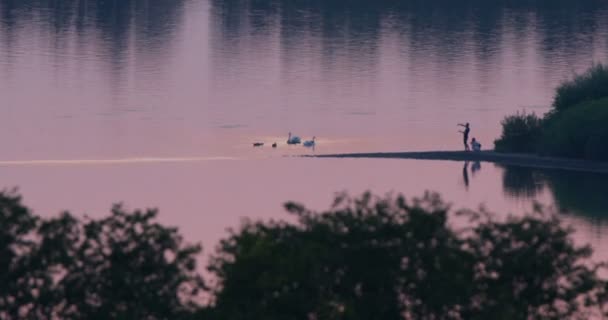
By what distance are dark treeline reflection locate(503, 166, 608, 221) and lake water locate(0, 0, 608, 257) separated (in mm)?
143

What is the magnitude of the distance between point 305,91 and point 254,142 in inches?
1176

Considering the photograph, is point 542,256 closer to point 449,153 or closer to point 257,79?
point 449,153

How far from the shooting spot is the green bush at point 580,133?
89.6 metres

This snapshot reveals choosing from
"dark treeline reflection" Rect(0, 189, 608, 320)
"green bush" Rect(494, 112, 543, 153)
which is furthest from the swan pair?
"dark treeline reflection" Rect(0, 189, 608, 320)

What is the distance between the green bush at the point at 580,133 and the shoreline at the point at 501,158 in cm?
62

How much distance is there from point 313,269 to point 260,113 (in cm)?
8605

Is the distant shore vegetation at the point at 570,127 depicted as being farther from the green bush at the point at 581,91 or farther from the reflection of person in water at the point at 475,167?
the reflection of person in water at the point at 475,167

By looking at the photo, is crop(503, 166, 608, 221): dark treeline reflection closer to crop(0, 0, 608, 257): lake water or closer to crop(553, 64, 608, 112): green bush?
crop(0, 0, 608, 257): lake water

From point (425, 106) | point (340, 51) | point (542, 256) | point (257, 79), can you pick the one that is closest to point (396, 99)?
point (425, 106)

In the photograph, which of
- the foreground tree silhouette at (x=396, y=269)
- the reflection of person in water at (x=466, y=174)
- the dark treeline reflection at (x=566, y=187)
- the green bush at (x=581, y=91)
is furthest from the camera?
the green bush at (x=581, y=91)

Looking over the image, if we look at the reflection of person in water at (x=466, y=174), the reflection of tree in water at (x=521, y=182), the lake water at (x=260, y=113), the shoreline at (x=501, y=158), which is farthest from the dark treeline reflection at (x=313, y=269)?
the shoreline at (x=501, y=158)

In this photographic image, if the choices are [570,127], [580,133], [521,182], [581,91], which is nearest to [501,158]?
[570,127]

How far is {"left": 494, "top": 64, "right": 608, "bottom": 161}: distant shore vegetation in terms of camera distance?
8994 cm

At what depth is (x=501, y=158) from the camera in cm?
9238
